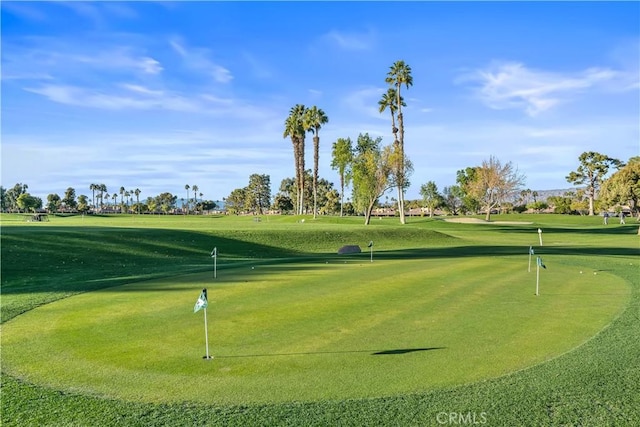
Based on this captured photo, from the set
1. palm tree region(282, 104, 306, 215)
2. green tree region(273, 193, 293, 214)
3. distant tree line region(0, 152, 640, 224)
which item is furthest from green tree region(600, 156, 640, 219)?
green tree region(273, 193, 293, 214)

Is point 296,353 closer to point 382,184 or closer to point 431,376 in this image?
point 431,376

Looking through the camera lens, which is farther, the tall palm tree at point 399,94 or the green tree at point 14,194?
the green tree at point 14,194

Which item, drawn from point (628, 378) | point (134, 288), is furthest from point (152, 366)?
point (134, 288)

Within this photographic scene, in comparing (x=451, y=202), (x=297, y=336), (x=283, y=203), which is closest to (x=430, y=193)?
(x=451, y=202)

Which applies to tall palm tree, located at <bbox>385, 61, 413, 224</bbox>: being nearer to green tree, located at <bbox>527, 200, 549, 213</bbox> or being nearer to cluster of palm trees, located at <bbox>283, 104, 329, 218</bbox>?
cluster of palm trees, located at <bbox>283, 104, 329, 218</bbox>

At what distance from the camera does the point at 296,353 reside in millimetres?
7836

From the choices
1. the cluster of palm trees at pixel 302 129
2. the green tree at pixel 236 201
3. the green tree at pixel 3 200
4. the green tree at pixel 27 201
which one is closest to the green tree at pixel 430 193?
the cluster of palm trees at pixel 302 129

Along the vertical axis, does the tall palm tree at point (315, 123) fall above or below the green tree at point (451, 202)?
above

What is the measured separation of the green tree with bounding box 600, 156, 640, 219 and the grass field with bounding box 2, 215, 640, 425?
122 ft

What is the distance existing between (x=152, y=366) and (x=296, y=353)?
220 centimetres

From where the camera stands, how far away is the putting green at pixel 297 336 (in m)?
6.55

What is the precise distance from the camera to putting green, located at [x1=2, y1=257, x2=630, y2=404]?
258 inches

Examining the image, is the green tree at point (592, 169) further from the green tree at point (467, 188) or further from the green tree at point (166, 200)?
the green tree at point (166, 200)

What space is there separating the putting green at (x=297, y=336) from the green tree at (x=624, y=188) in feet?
128
